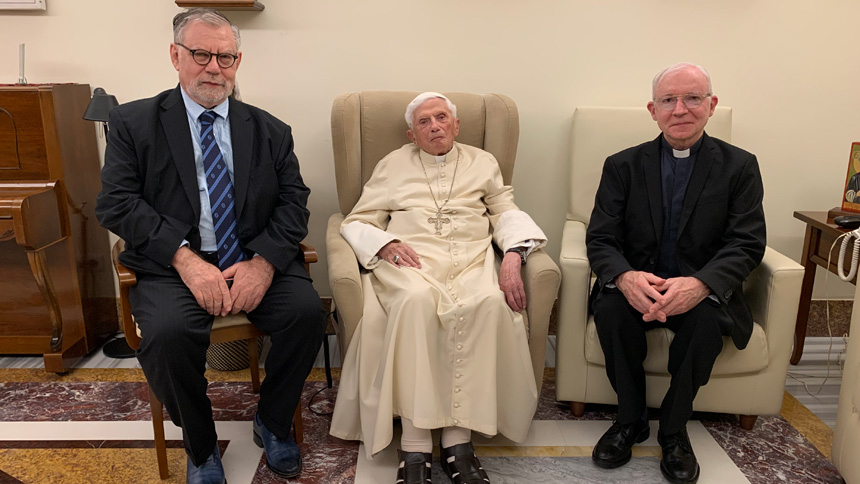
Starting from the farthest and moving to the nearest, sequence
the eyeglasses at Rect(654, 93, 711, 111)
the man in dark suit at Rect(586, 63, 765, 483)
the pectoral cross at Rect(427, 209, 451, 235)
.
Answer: the pectoral cross at Rect(427, 209, 451, 235), the eyeglasses at Rect(654, 93, 711, 111), the man in dark suit at Rect(586, 63, 765, 483)

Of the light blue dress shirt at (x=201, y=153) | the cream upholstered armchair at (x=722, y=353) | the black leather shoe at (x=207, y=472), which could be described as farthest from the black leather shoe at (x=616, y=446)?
the light blue dress shirt at (x=201, y=153)

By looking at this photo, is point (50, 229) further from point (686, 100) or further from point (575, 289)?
point (686, 100)

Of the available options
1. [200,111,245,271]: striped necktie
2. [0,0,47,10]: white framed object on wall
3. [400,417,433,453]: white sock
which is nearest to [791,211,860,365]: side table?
[400,417,433,453]: white sock

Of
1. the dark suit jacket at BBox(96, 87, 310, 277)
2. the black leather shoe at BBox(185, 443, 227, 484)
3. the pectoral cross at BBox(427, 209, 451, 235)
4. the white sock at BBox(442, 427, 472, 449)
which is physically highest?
the dark suit jacket at BBox(96, 87, 310, 277)

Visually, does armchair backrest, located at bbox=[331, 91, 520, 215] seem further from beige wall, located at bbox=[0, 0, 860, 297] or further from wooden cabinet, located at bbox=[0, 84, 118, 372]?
wooden cabinet, located at bbox=[0, 84, 118, 372]

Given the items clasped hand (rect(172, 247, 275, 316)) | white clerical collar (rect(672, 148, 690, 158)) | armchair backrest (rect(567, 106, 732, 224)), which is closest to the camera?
clasped hand (rect(172, 247, 275, 316))

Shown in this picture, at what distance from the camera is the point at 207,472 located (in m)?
2.01

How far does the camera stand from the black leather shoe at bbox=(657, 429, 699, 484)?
81.7 inches

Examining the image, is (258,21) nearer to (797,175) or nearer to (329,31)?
(329,31)

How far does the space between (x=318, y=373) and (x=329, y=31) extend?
58.3 inches

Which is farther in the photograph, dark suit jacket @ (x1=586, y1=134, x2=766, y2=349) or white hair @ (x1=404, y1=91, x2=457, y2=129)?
white hair @ (x1=404, y1=91, x2=457, y2=129)

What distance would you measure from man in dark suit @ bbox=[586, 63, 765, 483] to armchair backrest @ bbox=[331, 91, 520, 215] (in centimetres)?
51

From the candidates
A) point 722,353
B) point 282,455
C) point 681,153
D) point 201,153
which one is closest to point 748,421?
point 722,353

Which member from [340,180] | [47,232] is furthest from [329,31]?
[47,232]
